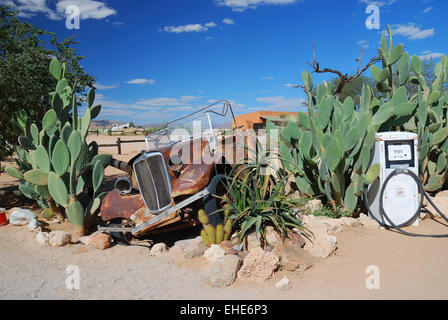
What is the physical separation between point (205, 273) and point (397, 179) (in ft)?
11.0

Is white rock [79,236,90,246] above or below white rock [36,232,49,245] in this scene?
below

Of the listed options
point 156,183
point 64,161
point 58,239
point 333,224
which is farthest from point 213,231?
point 64,161

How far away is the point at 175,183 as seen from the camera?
15.7 ft

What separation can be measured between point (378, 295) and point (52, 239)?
14.8 ft

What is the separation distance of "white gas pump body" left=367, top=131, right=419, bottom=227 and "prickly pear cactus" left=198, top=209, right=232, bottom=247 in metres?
2.37

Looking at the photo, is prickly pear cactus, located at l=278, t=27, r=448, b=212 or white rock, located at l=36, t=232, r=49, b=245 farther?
white rock, located at l=36, t=232, r=49, b=245

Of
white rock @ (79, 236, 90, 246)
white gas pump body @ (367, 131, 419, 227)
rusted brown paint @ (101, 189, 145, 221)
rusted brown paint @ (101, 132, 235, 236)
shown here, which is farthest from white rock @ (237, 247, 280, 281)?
white rock @ (79, 236, 90, 246)

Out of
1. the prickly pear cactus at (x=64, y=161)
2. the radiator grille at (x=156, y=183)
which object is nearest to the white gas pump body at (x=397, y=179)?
the radiator grille at (x=156, y=183)

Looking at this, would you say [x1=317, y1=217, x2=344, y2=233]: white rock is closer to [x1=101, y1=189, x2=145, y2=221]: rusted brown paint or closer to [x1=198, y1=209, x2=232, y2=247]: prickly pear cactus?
[x1=198, y1=209, x2=232, y2=247]: prickly pear cactus

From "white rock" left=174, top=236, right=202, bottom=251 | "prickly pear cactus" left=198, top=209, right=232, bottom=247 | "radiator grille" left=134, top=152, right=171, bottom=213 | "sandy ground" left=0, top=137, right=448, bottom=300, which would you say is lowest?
"sandy ground" left=0, top=137, right=448, bottom=300

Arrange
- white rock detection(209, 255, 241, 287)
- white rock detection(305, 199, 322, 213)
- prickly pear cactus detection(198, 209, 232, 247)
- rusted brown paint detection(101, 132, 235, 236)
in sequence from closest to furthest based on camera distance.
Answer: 1. white rock detection(209, 255, 241, 287)
2. prickly pear cactus detection(198, 209, 232, 247)
3. rusted brown paint detection(101, 132, 235, 236)
4. white rock detection(305, 199, 322, 213)

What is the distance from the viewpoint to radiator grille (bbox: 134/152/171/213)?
4922mm

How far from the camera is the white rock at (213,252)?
13.6 feet
